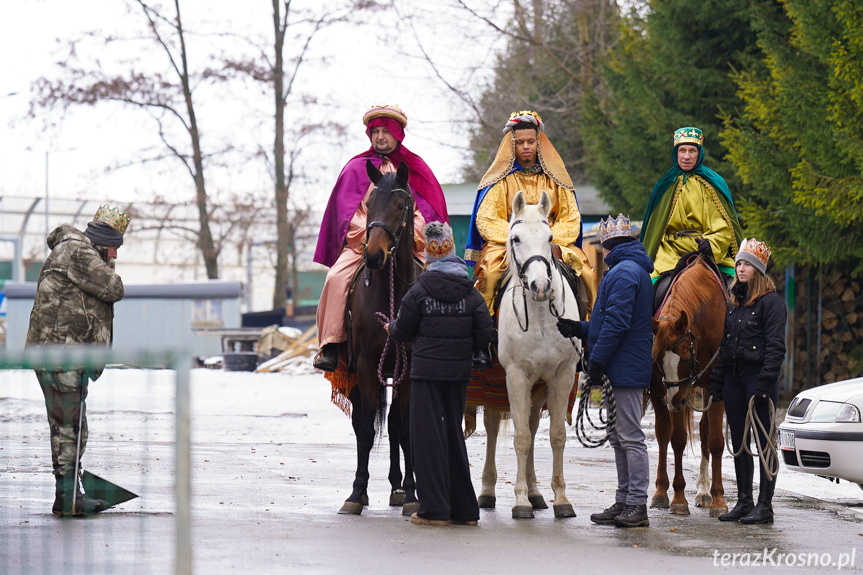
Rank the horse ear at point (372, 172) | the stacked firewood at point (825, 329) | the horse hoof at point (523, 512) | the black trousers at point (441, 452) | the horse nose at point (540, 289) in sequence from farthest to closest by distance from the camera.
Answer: the stacked firewood at point (825, 329) < the horse ear at point (372, 172) < the horse hoof at point (523, 512) < the black trousers at point (441, 452) < the horse nose at point (540, 289)

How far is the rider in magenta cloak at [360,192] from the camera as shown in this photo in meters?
9.73

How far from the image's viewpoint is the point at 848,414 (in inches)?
364

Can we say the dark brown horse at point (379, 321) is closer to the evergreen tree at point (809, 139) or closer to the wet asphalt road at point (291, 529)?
the wet asphalt road at point (291, 529)

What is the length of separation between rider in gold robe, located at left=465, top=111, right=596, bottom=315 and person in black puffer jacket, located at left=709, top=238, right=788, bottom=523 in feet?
3.83

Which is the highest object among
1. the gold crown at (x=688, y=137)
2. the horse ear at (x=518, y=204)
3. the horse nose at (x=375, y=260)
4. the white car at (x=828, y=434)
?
the gold crown at (x=688, y=137)

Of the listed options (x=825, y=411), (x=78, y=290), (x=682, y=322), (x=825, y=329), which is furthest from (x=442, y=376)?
(x=825, y=329)

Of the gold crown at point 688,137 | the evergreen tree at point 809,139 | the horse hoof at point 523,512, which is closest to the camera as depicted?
the horse hoof at point 523,512

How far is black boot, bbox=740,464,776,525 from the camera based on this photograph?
333 inches

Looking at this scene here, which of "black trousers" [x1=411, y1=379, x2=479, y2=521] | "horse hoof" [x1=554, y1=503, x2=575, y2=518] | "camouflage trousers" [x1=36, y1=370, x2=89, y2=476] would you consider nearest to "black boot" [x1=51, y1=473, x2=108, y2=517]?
"camouflage trousers" [x1=36, y1=370, x2=89, y2=476]

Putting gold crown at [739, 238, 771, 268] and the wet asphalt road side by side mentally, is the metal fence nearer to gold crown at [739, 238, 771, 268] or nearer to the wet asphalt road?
the wet asphalt road

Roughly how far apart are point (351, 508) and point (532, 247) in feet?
7.57

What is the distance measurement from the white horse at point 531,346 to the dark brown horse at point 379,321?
820 millimetres

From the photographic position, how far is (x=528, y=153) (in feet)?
32.1

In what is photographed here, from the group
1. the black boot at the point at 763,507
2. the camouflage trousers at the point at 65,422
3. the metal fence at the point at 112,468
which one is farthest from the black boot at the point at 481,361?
the camouflage trousers at the point at 65,422
